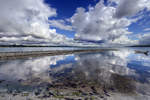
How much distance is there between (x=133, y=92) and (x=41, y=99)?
8.63 metres

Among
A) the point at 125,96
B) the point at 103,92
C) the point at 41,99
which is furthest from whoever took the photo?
the point at 103,92

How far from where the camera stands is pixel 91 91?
7125 mm

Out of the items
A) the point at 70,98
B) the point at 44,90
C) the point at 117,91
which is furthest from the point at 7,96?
the point at 117,91

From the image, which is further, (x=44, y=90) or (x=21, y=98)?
(x=44, y=90)

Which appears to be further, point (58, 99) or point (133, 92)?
point (133, 92)

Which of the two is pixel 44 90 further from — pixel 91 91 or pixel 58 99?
pixel 91 91

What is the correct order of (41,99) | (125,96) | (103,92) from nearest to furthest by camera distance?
(41,99) → (125,96) → (103,92)

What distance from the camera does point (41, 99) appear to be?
583 centimetres

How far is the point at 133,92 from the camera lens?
7.02m

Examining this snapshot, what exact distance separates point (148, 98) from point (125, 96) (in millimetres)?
1829

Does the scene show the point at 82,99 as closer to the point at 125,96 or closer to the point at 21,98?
the point at 125,96

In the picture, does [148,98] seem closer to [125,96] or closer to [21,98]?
[125,96]

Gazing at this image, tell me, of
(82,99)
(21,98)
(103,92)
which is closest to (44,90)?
(21,98)

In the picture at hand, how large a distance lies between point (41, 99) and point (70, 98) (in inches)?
93.8
